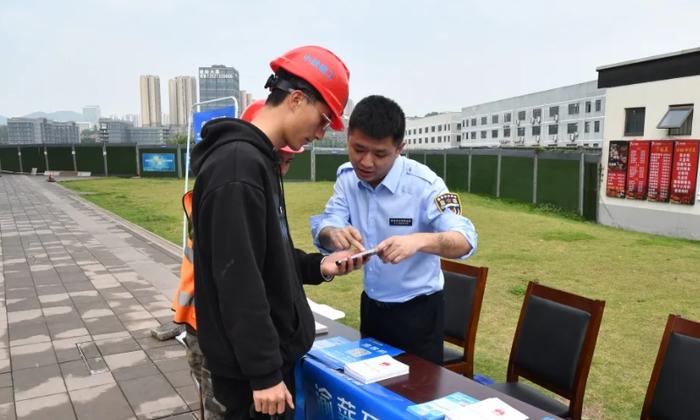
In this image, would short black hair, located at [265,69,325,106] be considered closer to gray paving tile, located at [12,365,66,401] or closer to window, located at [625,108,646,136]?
gray paving tile, located at [12,365,66,401]

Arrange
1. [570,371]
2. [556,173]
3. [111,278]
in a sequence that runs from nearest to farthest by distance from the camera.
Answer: [570,371]
[111,278]
[556,173]

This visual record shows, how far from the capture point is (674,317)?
197 centimetres

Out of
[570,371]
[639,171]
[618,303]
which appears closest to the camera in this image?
[570,371]

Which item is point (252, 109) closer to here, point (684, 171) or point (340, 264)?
point (340, 264)

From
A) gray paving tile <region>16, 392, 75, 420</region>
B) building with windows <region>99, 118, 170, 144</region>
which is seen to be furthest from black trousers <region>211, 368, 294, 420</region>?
building with windows <region>99, 118, 170, 144</region>

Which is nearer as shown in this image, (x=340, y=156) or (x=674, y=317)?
(x=674, y=317)

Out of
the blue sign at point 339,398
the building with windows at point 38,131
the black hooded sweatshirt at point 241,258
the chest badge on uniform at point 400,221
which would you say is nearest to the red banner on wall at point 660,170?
the chest badge on uniform at point 400,221

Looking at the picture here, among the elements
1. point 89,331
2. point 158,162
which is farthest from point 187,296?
point 158,162

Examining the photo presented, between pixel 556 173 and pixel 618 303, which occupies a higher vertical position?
pixel 556 173

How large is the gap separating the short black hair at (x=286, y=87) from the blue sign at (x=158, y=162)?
25936mm

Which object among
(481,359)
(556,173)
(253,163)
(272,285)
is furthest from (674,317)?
(556,173)

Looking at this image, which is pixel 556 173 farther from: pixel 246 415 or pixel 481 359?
pixel 246 415

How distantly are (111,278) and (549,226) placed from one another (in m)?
8.12

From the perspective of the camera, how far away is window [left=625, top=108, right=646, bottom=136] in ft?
32.8
